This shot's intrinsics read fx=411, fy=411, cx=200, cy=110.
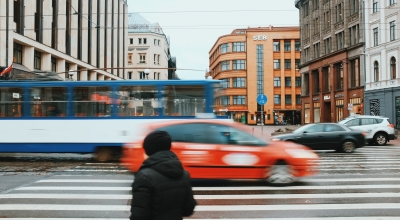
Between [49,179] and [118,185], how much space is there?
2305mm

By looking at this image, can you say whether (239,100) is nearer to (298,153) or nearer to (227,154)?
(298,153)

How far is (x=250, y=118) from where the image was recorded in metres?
82.8

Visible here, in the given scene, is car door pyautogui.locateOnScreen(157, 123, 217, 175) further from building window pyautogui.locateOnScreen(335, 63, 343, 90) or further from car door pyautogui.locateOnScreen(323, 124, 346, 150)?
building window pyautogui.locateOnScreen(335, 63, 343, 90)

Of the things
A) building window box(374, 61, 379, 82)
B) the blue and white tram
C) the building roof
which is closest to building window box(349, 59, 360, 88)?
building window box(374, 61, 379, 82)

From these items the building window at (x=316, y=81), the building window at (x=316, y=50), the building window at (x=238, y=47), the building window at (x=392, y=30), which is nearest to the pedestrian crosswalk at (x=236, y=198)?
the building window at (x=392, y=30)

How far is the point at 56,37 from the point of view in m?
41.2

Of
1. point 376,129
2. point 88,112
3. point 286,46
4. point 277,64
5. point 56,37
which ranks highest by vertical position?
point 286,46

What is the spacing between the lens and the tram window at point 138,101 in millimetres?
15266

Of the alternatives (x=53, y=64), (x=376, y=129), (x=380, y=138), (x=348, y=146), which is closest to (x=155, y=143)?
(x=348, y=146)

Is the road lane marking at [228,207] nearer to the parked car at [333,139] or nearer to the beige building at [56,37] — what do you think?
the beige building at [56,37]

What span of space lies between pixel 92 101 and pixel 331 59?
148ft

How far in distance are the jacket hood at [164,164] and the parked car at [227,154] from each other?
20.9 ft

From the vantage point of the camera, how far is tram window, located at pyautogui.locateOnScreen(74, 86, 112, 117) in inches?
610

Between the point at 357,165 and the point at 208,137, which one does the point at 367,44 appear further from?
the point at 208,137
